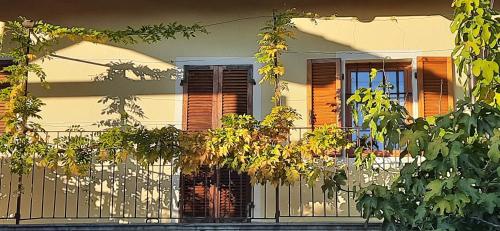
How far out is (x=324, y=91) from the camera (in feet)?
26.1

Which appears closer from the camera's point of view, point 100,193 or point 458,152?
point 458,152

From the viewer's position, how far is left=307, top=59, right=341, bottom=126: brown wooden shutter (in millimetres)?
7914

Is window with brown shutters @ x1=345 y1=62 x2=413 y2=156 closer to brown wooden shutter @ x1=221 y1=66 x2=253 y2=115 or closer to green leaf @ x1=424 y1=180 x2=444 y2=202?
brown wooden shutter @ x1=221 y1=66 x2=253 y2=115

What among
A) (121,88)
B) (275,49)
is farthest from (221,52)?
(121,88)

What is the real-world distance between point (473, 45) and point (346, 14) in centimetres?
417

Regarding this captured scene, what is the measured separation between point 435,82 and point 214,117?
2669 mm

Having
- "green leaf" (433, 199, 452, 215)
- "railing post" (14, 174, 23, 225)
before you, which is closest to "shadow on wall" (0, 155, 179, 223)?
"railing post" (14, 174, 23, 225)

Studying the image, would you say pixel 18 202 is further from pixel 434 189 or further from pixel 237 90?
pixel 434 189

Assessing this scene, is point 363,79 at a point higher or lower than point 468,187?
higher

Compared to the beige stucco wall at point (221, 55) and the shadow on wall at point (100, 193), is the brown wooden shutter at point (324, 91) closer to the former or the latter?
the beige stucco wall at point (221, 55)

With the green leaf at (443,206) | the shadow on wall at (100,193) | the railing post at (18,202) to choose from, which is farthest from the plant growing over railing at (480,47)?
the railing post at (18,202)

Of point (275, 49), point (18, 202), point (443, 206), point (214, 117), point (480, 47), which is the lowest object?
point (18, 202)

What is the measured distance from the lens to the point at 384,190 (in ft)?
14.8

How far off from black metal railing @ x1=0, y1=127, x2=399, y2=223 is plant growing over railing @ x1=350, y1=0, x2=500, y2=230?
314 centimetres
